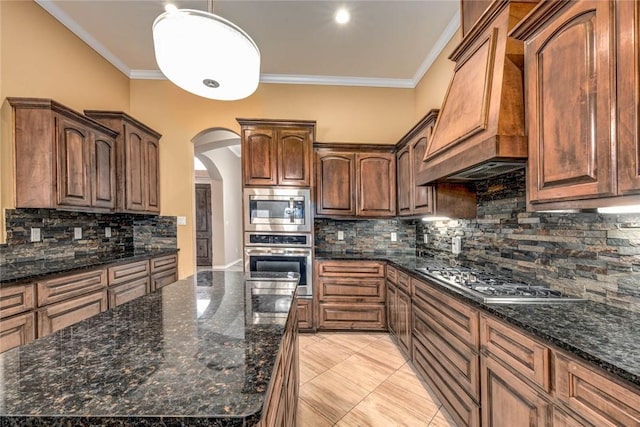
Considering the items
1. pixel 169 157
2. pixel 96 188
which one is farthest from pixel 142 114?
pixel 96 188

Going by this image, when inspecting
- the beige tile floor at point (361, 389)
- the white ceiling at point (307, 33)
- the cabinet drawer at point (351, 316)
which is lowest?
the beige tile floor at point (361, 389)

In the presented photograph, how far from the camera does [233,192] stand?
A: 24.5 feet

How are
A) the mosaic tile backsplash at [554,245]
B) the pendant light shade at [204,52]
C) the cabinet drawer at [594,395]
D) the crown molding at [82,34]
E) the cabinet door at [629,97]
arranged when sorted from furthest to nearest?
1. the crown molding at [82,34]
2. the mosaic tile backsplash at [554,245]
3. the pendant light shade at [204,52]
4. the cabinet door at [629,97]
5. the cabinet drawer at [594,395]

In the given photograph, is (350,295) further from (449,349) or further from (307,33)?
(307,33)

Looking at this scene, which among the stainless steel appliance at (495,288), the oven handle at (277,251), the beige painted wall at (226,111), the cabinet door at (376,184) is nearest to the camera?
the stainless steel appliance at (495,288)

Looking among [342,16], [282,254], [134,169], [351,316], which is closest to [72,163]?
[134,169]

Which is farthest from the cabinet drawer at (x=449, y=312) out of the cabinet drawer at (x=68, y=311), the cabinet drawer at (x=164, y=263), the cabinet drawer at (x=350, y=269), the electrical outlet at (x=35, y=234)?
the electrical outlet at (x=35, y=234)

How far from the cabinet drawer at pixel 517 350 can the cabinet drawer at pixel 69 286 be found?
2907mm

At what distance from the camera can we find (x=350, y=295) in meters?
3.15

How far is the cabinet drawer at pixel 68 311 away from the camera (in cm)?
199

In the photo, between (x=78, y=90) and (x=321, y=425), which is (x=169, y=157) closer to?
(x=78, y=90)

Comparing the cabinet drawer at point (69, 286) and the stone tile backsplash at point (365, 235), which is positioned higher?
the stone tile backsplash at point (365, 235)

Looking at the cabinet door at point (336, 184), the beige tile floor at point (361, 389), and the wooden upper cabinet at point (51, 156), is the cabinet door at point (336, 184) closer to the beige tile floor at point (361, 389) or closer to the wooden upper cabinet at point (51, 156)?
the beige tile floor at point (361, 389)

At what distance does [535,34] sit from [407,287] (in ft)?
6.40
